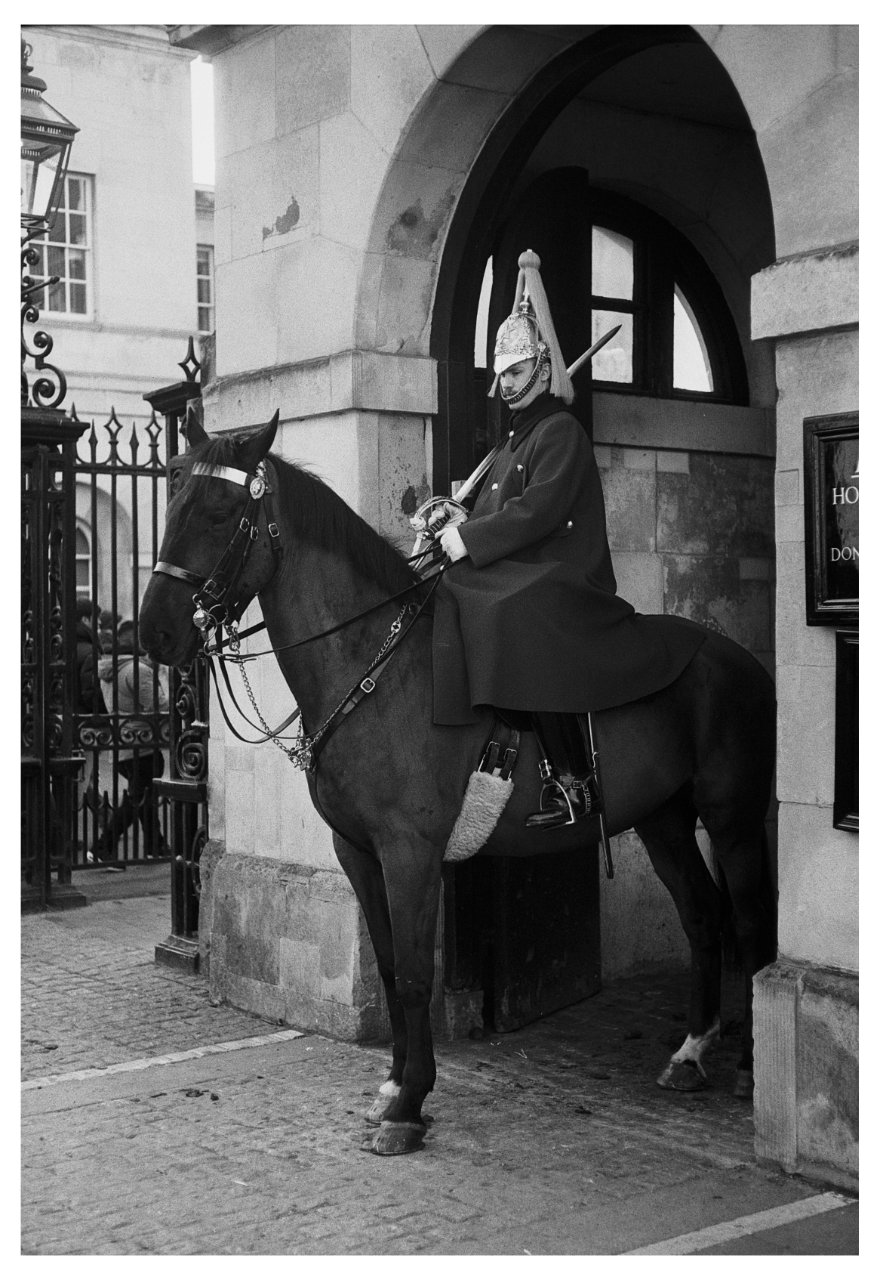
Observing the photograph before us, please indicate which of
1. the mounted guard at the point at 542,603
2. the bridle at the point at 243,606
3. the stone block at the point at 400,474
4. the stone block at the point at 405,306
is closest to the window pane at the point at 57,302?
the stone block at the point at 405,306

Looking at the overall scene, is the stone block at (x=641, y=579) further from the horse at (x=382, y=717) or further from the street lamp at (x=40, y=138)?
the street lamp at (x=40, y=138)

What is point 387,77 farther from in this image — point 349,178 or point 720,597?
point 720,597

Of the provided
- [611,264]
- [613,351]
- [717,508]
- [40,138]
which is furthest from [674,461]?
[40,138]

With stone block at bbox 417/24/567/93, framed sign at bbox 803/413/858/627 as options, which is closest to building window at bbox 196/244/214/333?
stone block at bbox 417/24/567/93

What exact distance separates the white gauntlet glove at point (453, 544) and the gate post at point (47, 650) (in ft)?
17.5

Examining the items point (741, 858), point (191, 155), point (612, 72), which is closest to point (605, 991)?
point (741, 858)

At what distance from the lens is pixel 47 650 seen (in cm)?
1007

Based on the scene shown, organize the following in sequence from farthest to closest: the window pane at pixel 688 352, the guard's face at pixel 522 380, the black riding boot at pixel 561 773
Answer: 1. the window pane at pixel 688 352
2. the guard's face at pixel 522 380
3. the black riding boot at pixel 561 773

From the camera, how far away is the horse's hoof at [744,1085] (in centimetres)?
574

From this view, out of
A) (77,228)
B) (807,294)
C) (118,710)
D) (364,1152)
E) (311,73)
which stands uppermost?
(77,228)

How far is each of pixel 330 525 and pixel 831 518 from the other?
1.69 m

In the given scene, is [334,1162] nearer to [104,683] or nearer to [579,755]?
[579,755]

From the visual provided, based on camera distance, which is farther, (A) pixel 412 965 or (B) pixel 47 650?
(B) pixel 47 650
